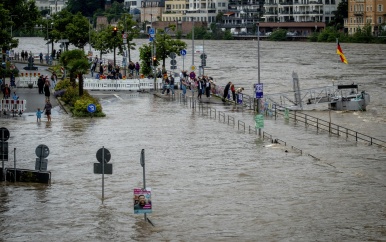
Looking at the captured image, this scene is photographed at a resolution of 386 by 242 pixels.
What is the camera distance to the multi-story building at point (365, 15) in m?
183

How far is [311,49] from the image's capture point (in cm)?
16812

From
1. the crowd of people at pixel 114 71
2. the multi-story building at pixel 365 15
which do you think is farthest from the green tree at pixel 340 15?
the crowd of people at pixel 114 71

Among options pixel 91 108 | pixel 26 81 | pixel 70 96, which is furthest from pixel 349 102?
pixel 26 81

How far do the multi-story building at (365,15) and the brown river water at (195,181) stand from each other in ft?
413

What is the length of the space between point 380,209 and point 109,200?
25.7 feet

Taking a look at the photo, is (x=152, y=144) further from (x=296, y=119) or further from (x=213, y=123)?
(x=296, y=119)

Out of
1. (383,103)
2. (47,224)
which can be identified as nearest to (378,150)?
(47,224)

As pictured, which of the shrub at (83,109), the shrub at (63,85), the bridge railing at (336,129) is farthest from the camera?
the shrub at (63,85)

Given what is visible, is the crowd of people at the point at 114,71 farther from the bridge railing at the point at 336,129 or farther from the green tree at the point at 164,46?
the bridge railing at the point at 336,129

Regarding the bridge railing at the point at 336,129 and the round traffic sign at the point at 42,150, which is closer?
the round traffic sign at the point at 42,150

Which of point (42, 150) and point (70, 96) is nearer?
point (42, 150)

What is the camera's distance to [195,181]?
36.0 m

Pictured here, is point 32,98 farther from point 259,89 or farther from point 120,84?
point 259,89

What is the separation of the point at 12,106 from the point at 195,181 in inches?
791
